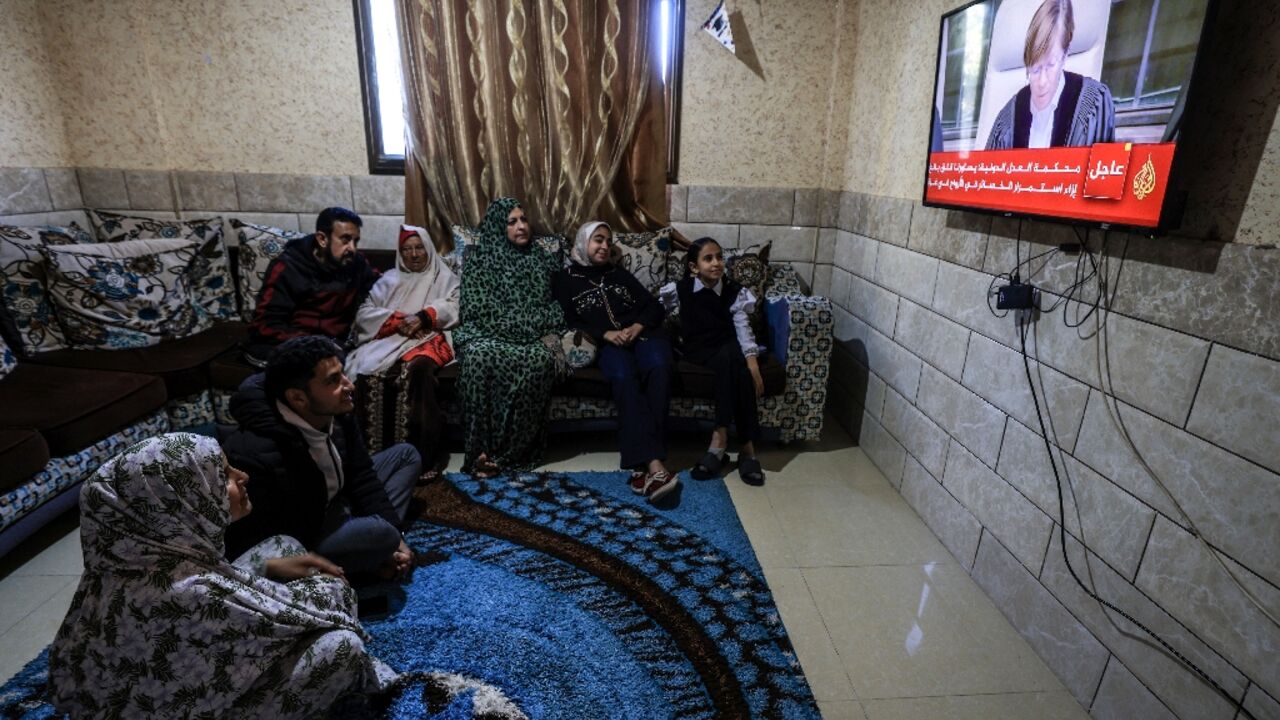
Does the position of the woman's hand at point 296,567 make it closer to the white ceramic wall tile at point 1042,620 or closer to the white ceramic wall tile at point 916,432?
the white ceramic wall tile at point 1042,620

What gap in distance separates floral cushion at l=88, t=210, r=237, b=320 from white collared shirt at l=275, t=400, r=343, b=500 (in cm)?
175

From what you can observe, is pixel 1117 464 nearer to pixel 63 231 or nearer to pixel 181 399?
pixel 181 399

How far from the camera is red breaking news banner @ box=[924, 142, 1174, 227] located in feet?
4.61

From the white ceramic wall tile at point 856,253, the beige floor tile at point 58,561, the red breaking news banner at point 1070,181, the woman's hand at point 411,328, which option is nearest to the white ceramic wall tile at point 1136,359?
the red breaking news banner at point 1070,181

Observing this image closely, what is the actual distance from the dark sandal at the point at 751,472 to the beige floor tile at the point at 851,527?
0.06 meters

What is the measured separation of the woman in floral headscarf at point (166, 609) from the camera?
43.5 inches

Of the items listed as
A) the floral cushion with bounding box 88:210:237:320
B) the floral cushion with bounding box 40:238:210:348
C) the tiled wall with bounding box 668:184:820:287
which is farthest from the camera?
the tiled wall with bounding box 668:184:820:287

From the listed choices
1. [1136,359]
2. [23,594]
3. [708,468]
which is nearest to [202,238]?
[23,594]

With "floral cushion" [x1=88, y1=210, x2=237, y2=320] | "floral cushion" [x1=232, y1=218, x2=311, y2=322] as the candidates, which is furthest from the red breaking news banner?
"floral cushion" [x1=88, y1=210, x2=237, y2=320]

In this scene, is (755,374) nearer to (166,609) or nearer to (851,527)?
(851,527)

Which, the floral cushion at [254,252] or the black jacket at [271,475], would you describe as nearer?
the black jacket at [271,475]

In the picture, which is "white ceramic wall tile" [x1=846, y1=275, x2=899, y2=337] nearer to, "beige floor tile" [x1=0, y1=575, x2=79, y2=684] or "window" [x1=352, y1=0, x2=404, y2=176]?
"window" [x1=352, y1=0, x2=404, y2=176]

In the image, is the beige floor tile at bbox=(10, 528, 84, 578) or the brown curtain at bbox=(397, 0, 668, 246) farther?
the brown curtain at bbox=(397, 0, 668, 246)

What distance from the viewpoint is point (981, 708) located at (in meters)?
1.61
